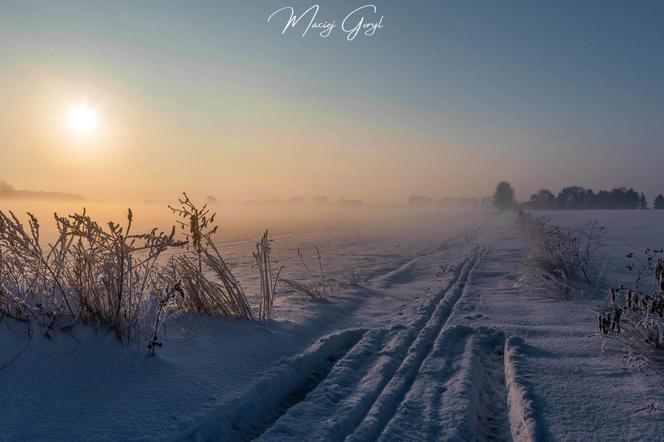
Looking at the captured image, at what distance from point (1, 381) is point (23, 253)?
4.13ft

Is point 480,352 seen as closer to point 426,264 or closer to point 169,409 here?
point 169,409

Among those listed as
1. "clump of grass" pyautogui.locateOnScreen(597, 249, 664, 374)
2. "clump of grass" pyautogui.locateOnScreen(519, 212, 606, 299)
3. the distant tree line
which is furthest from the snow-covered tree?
"clump of grass" pyautogui.locateOnScreen(597, 249, 664, 374)

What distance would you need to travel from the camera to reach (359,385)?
11.7 ft

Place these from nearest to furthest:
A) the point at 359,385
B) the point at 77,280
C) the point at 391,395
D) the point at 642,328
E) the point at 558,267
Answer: the point at 391,395
the point at 359,385
the point at 77,280
the point at 642,328
the point at 558,267

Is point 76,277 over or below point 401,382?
over

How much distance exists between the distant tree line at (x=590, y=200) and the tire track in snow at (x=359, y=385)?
120083 mm

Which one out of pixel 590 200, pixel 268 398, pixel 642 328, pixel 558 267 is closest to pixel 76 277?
pixel 268 398

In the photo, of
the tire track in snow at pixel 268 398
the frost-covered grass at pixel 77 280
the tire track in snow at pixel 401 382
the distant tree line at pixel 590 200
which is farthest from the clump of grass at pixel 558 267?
the distant tree line at pixel 590 200

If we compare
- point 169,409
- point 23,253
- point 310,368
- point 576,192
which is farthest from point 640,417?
point 576,192

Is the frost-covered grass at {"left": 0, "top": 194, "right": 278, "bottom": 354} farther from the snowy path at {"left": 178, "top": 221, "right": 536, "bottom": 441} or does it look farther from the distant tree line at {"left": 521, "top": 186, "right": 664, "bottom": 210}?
the distant tree line at {"left": 521, "top": 186, "right": 664, "bottom": 210}

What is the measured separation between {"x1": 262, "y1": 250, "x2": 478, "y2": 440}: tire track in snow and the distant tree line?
394 feet

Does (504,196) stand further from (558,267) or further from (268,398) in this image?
(268,398)

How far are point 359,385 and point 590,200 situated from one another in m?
126

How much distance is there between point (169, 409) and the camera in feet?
9.59
